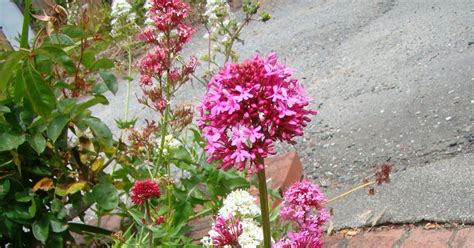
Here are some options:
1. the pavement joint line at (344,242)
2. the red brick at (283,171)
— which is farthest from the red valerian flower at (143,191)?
the red brick at (283,171)

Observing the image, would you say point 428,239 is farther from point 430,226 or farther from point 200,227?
point 200,227

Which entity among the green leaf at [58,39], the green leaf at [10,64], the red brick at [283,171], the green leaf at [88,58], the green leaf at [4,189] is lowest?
the red brick at [283,171]

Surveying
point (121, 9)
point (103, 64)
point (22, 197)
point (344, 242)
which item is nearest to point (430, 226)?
point (344, 242)

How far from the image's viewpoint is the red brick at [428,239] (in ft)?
6.64

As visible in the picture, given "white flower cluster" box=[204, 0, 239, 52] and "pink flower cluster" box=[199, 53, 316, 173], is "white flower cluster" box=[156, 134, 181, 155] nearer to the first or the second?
"white flower cluster" box=[204, 0, 239, 52]

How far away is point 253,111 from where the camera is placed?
1.08 m

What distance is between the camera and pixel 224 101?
3.61ft

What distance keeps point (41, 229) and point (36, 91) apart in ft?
1.64

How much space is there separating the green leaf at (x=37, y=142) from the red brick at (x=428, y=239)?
1132mm

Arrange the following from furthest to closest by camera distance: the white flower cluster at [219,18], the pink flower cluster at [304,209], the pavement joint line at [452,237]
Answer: the white flower cluster at [219,18]
the pavement joint line at [452,237]
the pink flower cluster at [304,209]

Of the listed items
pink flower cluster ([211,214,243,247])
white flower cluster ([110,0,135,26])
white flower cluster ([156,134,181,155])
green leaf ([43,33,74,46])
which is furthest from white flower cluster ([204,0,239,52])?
pink flower cluster ([211,214,243,247])

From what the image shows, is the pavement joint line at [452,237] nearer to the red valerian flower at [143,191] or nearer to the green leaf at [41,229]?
the red valerian flower at [143,191]

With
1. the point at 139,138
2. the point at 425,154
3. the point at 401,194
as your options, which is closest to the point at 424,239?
the point at 401,194

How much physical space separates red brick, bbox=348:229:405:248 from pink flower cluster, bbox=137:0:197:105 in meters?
0.79
